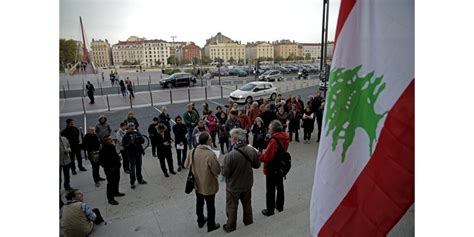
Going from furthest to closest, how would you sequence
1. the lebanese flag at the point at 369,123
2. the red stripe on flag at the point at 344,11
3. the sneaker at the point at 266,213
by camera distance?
the sneaker at the point at 266,213 → the red stripe on flag at the point at 344,11 → the lebanese flag at the point at 369,123

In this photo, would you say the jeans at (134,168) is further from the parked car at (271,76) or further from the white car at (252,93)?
the parked car at (271,76)

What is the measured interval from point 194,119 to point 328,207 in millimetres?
7754

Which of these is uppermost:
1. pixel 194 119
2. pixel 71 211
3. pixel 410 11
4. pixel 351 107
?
pixel 410 11

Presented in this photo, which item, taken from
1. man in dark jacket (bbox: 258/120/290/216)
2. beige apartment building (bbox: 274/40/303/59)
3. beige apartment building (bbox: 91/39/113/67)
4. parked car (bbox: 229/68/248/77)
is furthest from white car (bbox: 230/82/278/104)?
beige apartment building (bbox: 274/40/303/59)

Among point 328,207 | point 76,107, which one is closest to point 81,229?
point 328,207

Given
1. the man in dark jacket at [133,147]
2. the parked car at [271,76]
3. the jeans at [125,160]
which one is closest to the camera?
the man in dark jacket at [133,147]

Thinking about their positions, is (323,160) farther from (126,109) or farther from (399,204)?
(126,109)

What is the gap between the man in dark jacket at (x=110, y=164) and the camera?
601cm

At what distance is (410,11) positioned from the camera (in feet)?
4.93

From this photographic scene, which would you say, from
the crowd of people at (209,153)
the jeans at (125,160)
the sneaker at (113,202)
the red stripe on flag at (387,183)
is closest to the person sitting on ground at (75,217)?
the crowd of people at (209,153)

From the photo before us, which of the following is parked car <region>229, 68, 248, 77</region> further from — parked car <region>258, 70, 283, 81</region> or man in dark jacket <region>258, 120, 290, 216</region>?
man in dark jacket <region>258, 120, 290, 216</region>

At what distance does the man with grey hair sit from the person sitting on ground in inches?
79.4

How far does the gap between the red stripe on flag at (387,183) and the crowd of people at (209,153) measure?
2678 millimetres

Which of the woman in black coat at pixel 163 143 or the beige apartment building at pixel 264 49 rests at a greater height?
the beige apartment building at pixel 264 49
